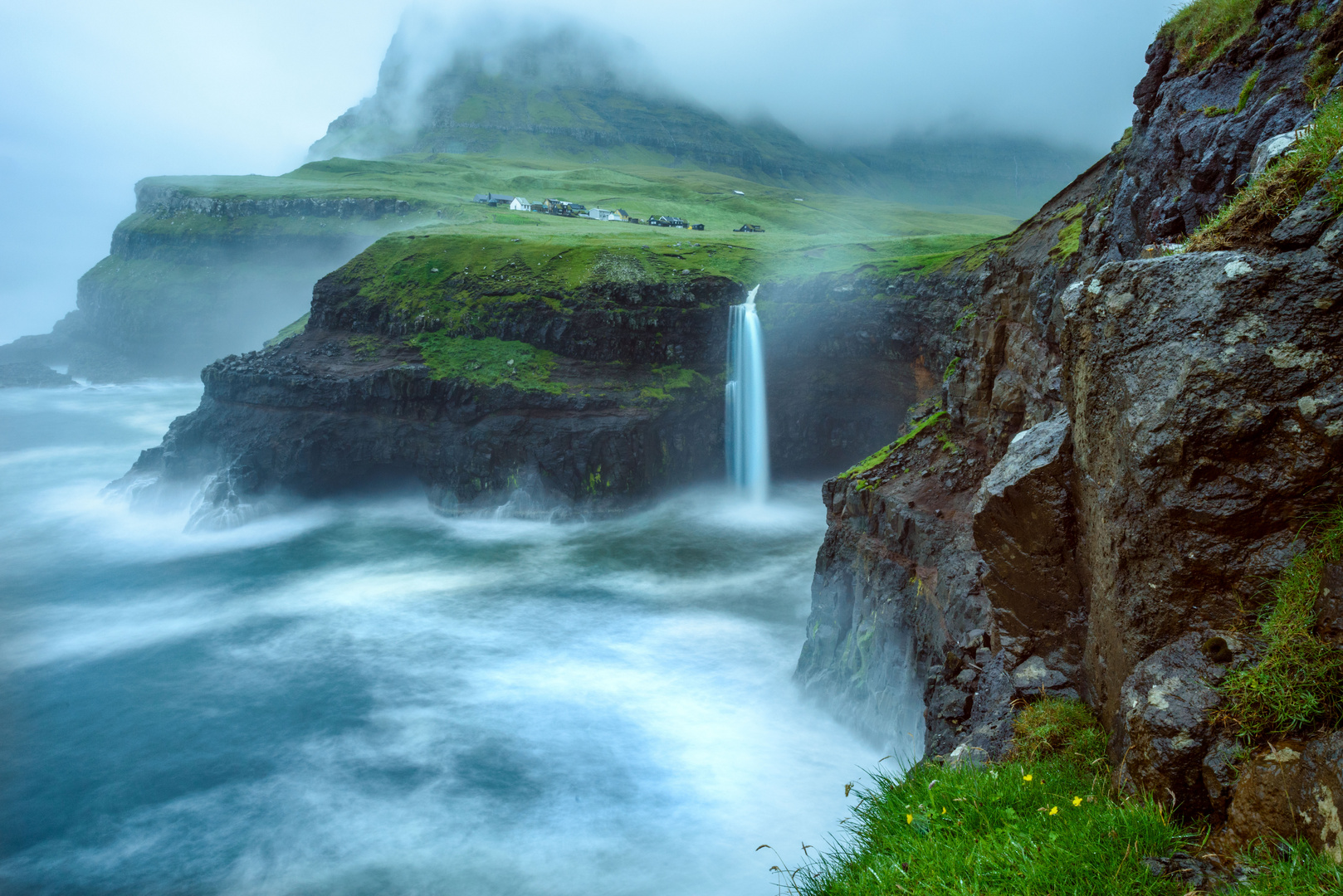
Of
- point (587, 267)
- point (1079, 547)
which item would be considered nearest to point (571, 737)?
point (1079, 547)

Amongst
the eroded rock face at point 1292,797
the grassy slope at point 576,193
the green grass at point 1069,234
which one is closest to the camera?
the eroded rock face at point 1292,797

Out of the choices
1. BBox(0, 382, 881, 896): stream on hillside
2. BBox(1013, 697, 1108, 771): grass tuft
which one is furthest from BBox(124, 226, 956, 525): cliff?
BBox(1013, 697, 1108, 771): grass tuft

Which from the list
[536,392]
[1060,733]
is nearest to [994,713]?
[1060,733]

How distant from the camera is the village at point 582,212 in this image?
76.6 m

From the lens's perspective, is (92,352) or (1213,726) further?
(92,352)

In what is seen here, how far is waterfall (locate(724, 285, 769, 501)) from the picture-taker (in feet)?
136

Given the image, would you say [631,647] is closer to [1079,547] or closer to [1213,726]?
[1079,547]

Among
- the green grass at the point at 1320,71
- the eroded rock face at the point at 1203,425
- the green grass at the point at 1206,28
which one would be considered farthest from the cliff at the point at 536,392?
the eroded rock face at the point at 1203,425

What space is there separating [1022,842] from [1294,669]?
2.00m

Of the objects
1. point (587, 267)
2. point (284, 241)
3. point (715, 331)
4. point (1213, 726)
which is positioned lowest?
point (1213, 726)

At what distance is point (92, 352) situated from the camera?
283 ft

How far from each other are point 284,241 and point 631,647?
7681 centimetres

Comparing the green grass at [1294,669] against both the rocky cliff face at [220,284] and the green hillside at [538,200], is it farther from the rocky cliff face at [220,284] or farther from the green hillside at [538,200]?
the rocky cliff face at [220,284]

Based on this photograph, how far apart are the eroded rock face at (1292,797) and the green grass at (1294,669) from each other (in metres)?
0.15
